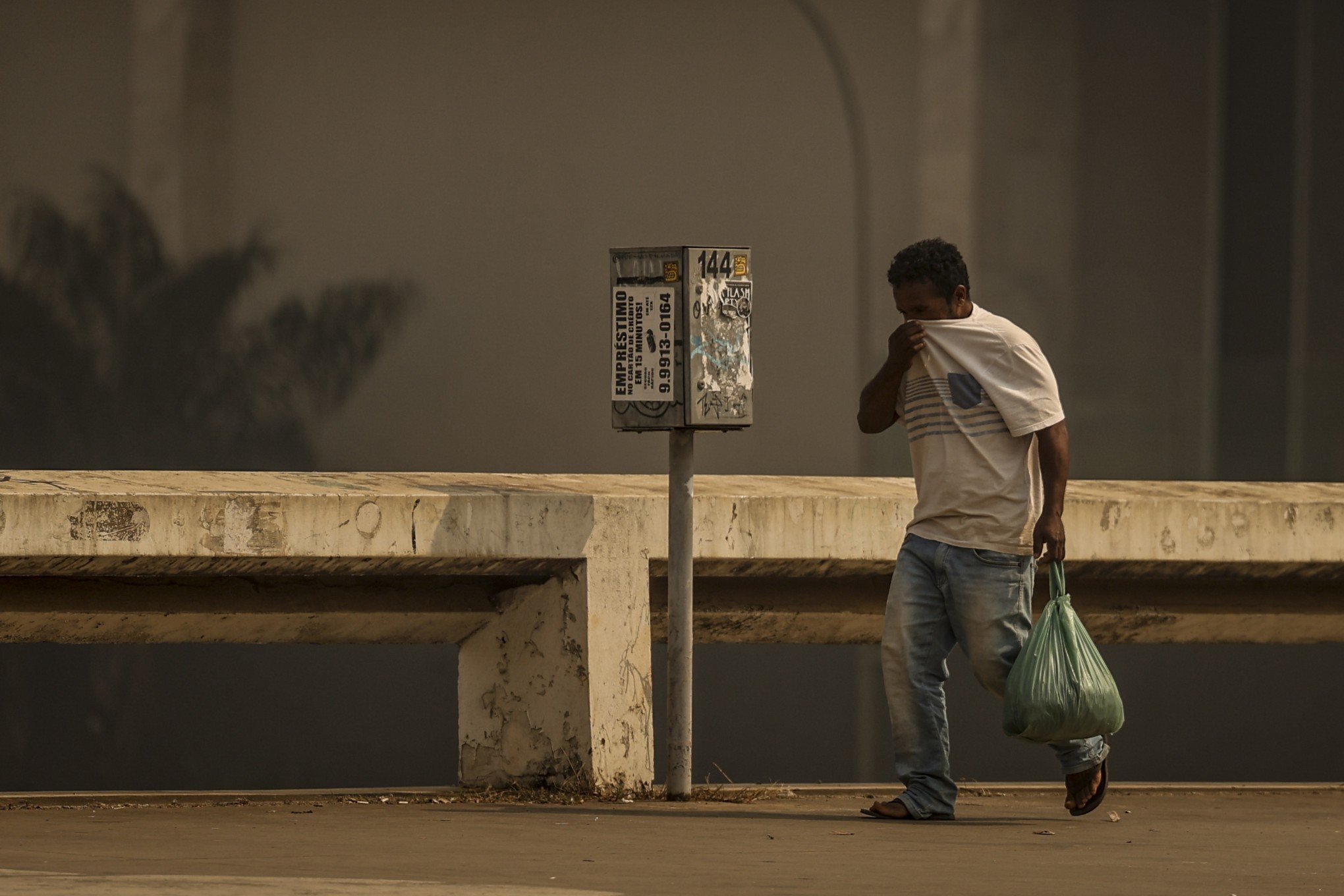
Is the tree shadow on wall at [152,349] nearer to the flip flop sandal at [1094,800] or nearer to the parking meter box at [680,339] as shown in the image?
the parking meter box at [680,339]

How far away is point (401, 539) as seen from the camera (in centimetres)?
518

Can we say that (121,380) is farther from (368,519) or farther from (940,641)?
(940,641)

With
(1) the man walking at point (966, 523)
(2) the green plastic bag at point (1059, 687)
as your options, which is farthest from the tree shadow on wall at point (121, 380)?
(2) the green plastic bag at point (1059, 687)

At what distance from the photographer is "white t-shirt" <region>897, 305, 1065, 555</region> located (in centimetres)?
508

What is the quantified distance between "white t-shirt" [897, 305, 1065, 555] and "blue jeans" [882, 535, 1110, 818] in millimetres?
66

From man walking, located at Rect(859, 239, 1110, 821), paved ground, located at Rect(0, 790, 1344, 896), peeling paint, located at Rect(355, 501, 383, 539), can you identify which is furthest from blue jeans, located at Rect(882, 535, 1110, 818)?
peeling paint, located at Rect(355, 501, 383, 539)

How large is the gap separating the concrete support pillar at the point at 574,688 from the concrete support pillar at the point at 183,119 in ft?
7.52

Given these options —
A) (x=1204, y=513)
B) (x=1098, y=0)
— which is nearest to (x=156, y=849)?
(x=1204, y=513)

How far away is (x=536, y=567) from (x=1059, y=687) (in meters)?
1.38

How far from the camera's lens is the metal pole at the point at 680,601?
5254 millimetres

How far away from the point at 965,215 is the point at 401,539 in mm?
3574

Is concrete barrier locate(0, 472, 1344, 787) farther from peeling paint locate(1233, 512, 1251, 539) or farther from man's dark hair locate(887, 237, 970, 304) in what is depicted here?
man's dark hair locate(887, 237, 970, 304)

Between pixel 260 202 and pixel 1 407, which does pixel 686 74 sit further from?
pixel 1 407

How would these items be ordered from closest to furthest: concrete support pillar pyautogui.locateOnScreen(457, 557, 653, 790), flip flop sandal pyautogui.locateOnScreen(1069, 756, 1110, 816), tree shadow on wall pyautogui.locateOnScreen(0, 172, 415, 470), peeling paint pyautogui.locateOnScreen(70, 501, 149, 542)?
1. peeling paint pyautogui.locateOnScreen(70, 501, 149, 542)
2. flip flop sandal pyautogui.locateOnScreen(1069, 756, 1110, 816)
3. concrete support pillar pyautogui.locateOnScreen(457, 557, 653, 790)
4. tree shadow on wall pyautogui.locateOnScreen(0, 172, 415, 470)
